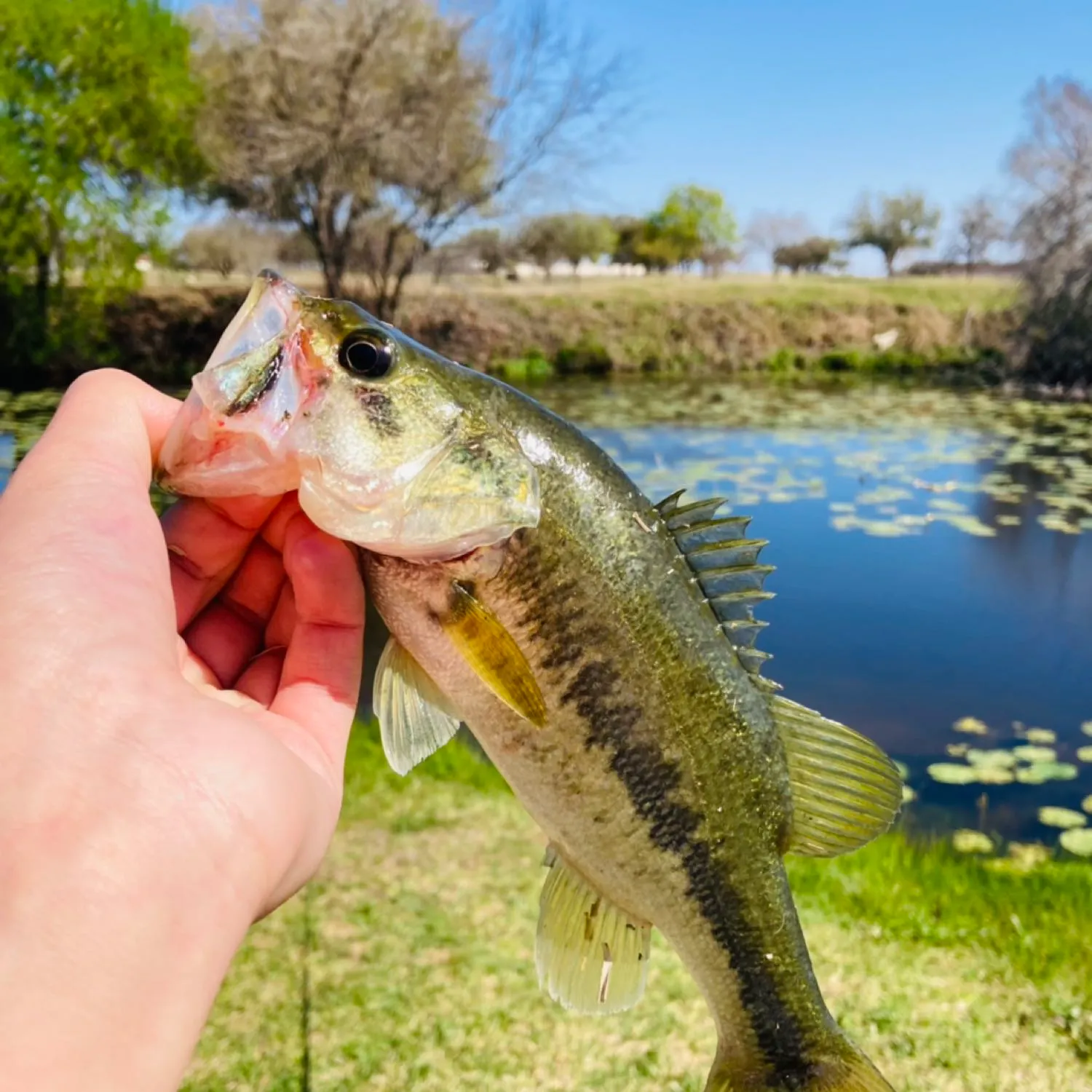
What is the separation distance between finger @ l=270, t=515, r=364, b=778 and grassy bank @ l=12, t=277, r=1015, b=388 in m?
18.9

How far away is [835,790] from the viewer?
1.96 meters

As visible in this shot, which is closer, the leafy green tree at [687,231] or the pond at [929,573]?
the pond at [929,573]

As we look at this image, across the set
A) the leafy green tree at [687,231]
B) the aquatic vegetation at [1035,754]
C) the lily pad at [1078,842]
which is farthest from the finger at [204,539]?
the leafy green tree at [687,231]

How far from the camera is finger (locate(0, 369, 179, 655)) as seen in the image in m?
1.63

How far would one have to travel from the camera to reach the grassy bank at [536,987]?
3.10 m

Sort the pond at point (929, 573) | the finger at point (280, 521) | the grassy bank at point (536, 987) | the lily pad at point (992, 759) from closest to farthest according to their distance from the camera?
the finger at point (280, 521) < the grassy bank at point (536, 987) < the lily pad at point (992, 759) < the pond at point (929, 573)

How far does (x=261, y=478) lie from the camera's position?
5.72 ft

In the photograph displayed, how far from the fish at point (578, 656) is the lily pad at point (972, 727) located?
4.58 metres

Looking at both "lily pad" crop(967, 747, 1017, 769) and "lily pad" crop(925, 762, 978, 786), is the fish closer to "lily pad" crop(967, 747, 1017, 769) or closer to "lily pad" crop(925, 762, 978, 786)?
"lily pad" crop(925, 762, 978, 786)

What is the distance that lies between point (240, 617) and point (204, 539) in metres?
0.27

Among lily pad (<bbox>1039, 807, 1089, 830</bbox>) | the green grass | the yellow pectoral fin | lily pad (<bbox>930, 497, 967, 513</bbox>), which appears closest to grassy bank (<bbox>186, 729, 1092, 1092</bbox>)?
lily pad (<bbox>1039, 807, 1089, 830</bbox>)

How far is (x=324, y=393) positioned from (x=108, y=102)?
22.9 meters

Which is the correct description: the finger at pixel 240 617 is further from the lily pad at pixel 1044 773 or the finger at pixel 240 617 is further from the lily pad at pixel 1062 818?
the lily pad at pixel 1044 773

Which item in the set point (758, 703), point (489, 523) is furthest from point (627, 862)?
point (489, 523)
